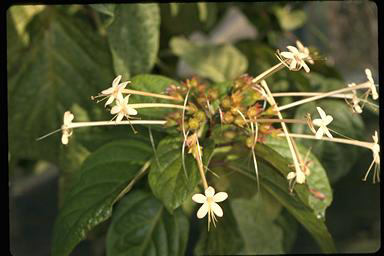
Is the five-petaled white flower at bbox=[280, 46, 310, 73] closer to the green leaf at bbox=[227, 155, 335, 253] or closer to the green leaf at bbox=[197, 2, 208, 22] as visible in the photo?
the green leaf at bbox=[227, 155, 335, 253]

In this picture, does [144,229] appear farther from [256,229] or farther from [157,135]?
[256,229]

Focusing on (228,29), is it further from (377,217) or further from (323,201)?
(323,201)

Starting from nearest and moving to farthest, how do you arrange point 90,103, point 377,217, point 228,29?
point 90,103 < point 377,217 < point 228,29

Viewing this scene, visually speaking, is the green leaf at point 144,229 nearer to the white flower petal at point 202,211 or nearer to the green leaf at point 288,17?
the white flower petal at point 202,211

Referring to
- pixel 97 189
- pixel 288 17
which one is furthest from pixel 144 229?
pixel 288 17

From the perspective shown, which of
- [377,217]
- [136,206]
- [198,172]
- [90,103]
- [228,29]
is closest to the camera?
[198,172]

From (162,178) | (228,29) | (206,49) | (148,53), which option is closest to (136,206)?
(162,178)
